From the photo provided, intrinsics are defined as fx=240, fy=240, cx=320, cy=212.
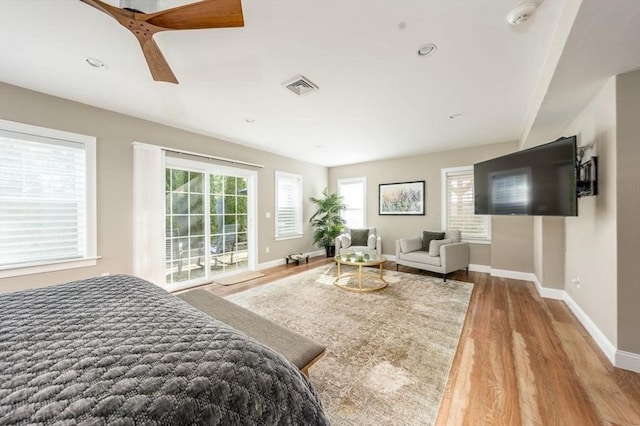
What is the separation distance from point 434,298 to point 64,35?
4560 mm

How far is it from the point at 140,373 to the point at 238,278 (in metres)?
3.86

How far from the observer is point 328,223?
6.12m

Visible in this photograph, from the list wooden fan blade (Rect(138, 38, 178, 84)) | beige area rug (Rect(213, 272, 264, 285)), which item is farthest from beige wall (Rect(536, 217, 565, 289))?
wooden fan blade (Rect(138, 38, 178, 84))

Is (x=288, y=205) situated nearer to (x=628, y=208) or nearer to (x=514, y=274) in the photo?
(x=514, y=274)

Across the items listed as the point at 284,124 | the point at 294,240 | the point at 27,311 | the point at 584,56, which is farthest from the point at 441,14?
the point at 294,240

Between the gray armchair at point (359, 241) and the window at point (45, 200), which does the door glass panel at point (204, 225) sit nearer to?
the window at point (45, 200)

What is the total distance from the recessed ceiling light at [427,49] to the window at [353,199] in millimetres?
4226

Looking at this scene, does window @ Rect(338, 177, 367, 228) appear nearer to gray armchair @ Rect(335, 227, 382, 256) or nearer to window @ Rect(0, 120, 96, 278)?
gray armchair @ Rect(335, 227, 382, 256)

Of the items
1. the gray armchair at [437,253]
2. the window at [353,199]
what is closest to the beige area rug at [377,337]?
the gray armchair at [437,253]

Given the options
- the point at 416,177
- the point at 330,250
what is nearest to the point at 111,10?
the point at 416,177

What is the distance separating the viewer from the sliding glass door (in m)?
3.76

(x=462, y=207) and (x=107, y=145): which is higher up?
(x=107, y=145)

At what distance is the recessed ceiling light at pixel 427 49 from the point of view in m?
1.92

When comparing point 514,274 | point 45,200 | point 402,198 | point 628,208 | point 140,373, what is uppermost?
point 402,198
